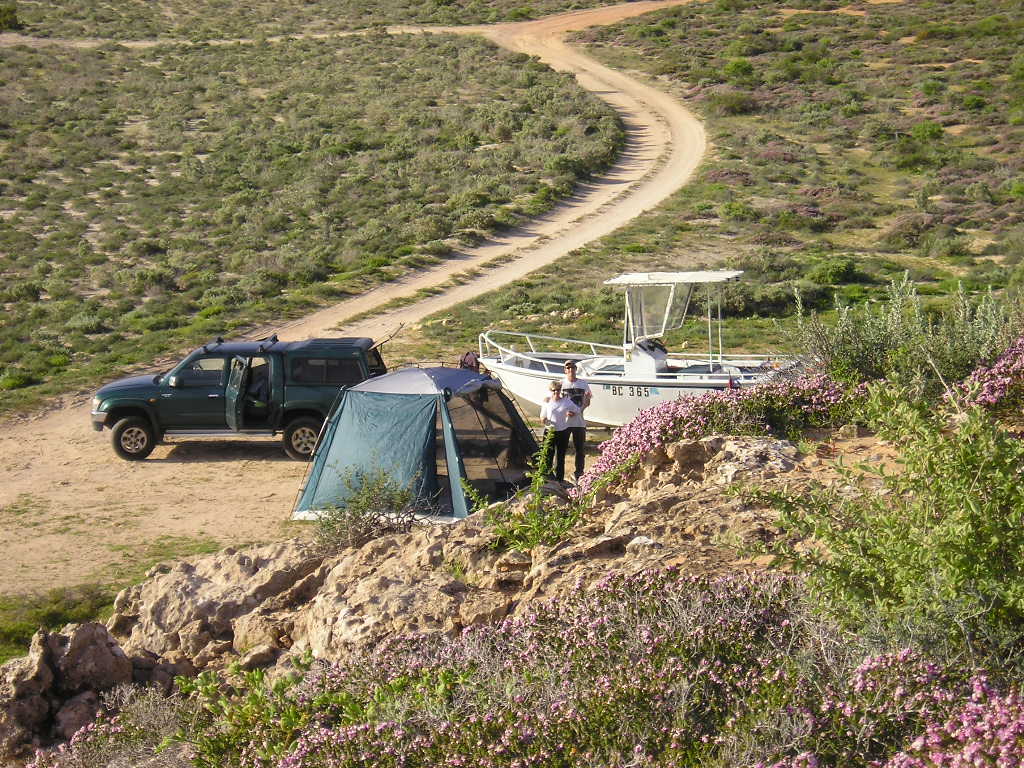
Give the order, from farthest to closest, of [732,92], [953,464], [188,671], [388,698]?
[732,92], [188,671], [388,698], [953,464]

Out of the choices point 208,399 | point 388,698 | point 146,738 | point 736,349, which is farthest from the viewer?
point 736,349

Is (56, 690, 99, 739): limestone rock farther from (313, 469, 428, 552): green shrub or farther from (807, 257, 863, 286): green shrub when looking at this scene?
(807, 257, 863, 286): green shrub

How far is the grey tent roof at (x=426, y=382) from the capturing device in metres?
11.2

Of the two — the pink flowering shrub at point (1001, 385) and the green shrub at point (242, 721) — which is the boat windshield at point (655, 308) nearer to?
the pink flowering shrub at point (1001, 385)

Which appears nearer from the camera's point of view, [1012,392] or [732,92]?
[1012,392]

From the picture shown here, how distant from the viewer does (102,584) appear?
9852 millimetres

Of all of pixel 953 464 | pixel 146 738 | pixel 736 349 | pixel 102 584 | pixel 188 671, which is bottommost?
pixel 736 349

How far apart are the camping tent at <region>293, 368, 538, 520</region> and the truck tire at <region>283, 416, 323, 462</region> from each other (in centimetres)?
237

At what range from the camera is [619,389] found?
14.3 metres

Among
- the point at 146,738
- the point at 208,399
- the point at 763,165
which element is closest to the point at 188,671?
the point at 146,738

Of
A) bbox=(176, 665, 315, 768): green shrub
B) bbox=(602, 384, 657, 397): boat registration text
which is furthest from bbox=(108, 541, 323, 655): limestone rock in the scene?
bbox=(602, 384, 657, 397): boat registration text

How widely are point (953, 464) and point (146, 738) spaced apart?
14.2ft

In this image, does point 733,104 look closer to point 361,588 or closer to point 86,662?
point 361,588

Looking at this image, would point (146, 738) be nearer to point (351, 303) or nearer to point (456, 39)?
point (351, 303)
